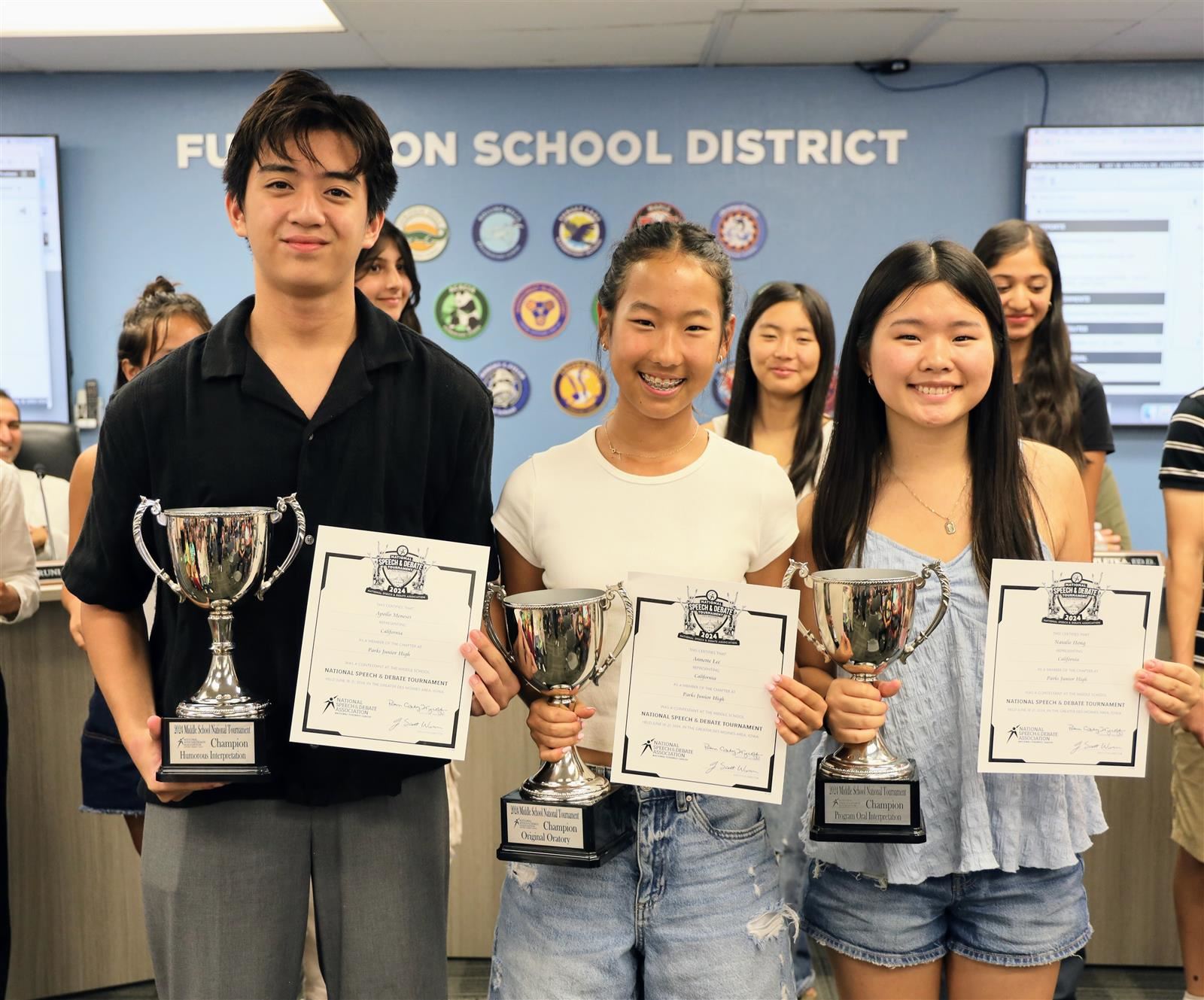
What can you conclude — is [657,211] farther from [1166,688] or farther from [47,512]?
[1166,688]

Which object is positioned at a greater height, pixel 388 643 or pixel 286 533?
pixel 286 533

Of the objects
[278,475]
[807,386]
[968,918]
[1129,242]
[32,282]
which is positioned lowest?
[968,918]

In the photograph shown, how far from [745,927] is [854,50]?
4247 millimetres

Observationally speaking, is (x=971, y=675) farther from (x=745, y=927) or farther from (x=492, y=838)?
(x=492, y=838)

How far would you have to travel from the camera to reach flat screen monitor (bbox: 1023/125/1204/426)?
4.80 metres

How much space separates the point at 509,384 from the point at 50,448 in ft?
6.54

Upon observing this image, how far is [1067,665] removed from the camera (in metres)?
1.46

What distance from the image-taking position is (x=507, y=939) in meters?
1.43

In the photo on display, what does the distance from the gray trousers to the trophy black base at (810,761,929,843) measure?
1.76 ft

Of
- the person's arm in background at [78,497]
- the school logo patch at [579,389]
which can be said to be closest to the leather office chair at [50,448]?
the school logo patch at [579,389]

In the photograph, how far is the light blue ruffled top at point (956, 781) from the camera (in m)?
1.45

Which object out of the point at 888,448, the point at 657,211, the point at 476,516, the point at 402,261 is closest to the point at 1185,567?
the point at 888,448

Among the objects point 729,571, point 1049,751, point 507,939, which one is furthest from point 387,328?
point 1049,751

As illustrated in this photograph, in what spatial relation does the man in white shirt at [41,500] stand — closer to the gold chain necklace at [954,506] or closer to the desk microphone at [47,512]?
the desk microphone at [47,512]
